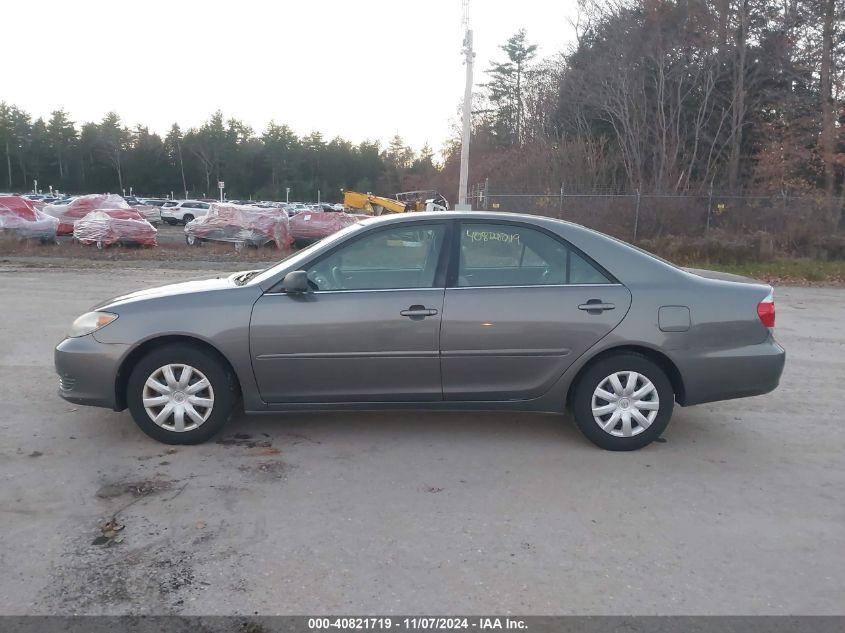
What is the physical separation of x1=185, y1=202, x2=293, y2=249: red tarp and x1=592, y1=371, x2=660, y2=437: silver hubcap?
696 inches

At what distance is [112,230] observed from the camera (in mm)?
20750

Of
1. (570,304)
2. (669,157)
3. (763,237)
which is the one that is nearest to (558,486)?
(570,304)

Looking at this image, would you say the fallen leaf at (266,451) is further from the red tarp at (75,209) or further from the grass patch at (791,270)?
the red tarp at (75,209)

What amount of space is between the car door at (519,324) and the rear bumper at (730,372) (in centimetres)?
64

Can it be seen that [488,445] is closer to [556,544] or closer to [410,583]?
[556,544]

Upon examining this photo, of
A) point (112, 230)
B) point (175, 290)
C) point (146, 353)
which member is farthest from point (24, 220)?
point (146, 353)

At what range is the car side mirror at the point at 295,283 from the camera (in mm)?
4629

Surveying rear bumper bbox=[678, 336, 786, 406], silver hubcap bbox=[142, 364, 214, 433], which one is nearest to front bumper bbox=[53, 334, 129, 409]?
silver hubcap bbox=[142, 364, 214, 433]

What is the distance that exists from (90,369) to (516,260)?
2947 millimetres

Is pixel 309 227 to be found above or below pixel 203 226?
above

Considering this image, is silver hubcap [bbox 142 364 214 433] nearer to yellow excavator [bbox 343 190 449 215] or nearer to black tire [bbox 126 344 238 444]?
black tire [bbox 126 344 238 444]

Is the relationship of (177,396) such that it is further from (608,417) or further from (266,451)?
(608,417)

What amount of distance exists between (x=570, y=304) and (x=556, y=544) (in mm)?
1728

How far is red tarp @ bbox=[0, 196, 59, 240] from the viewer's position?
20750 millimetres
